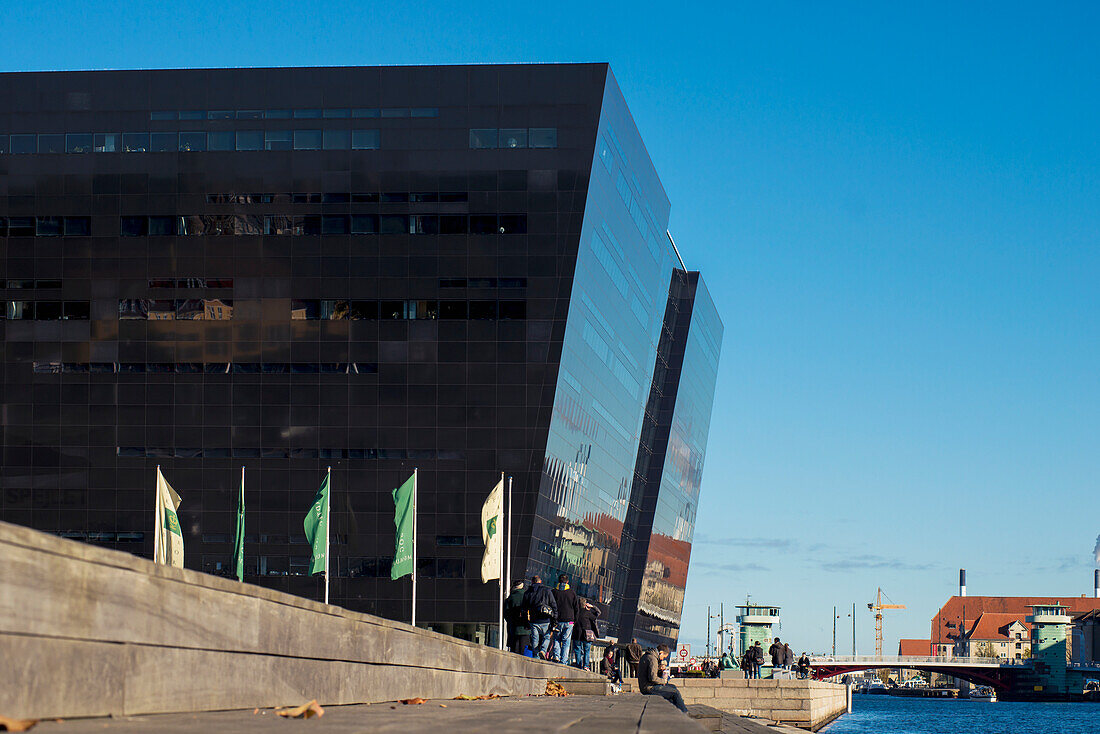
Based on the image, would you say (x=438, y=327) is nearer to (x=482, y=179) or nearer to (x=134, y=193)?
(x=482, y=179)

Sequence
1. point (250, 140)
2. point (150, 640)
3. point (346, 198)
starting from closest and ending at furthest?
1. point (150, 640)
2. point (346, 198)
3. point (250, 140)

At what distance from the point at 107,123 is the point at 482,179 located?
20303 mm

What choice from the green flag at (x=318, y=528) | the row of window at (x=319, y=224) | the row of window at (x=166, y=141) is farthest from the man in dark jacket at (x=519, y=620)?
the row of window at (x=166, y=141)

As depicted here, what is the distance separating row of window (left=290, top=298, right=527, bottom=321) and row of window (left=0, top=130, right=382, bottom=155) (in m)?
8.56

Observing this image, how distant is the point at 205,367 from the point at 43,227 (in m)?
11.6

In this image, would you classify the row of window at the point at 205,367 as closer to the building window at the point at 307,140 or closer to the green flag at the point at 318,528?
the building window at the point at 307,140

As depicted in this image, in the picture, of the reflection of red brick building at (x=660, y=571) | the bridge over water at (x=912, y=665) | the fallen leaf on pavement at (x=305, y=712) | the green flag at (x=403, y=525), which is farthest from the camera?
the bridge over water at (x=912, y=665)

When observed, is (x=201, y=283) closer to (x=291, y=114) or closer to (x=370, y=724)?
(x=291, y=114)

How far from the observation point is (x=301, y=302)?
6981 cm

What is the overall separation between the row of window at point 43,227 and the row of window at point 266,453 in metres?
11.8

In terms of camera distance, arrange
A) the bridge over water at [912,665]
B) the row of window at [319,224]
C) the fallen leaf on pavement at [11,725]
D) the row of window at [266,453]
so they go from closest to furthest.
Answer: the fallen leaf on pavement at [11,725] < the row of window at [266,453] < the row of window at [319,224] < the bridge over water at [912,665]

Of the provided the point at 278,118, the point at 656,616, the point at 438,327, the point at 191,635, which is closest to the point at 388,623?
the point at 191,635

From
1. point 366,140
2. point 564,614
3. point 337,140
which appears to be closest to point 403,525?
point 564,614

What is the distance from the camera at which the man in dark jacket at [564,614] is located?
1157 inches
